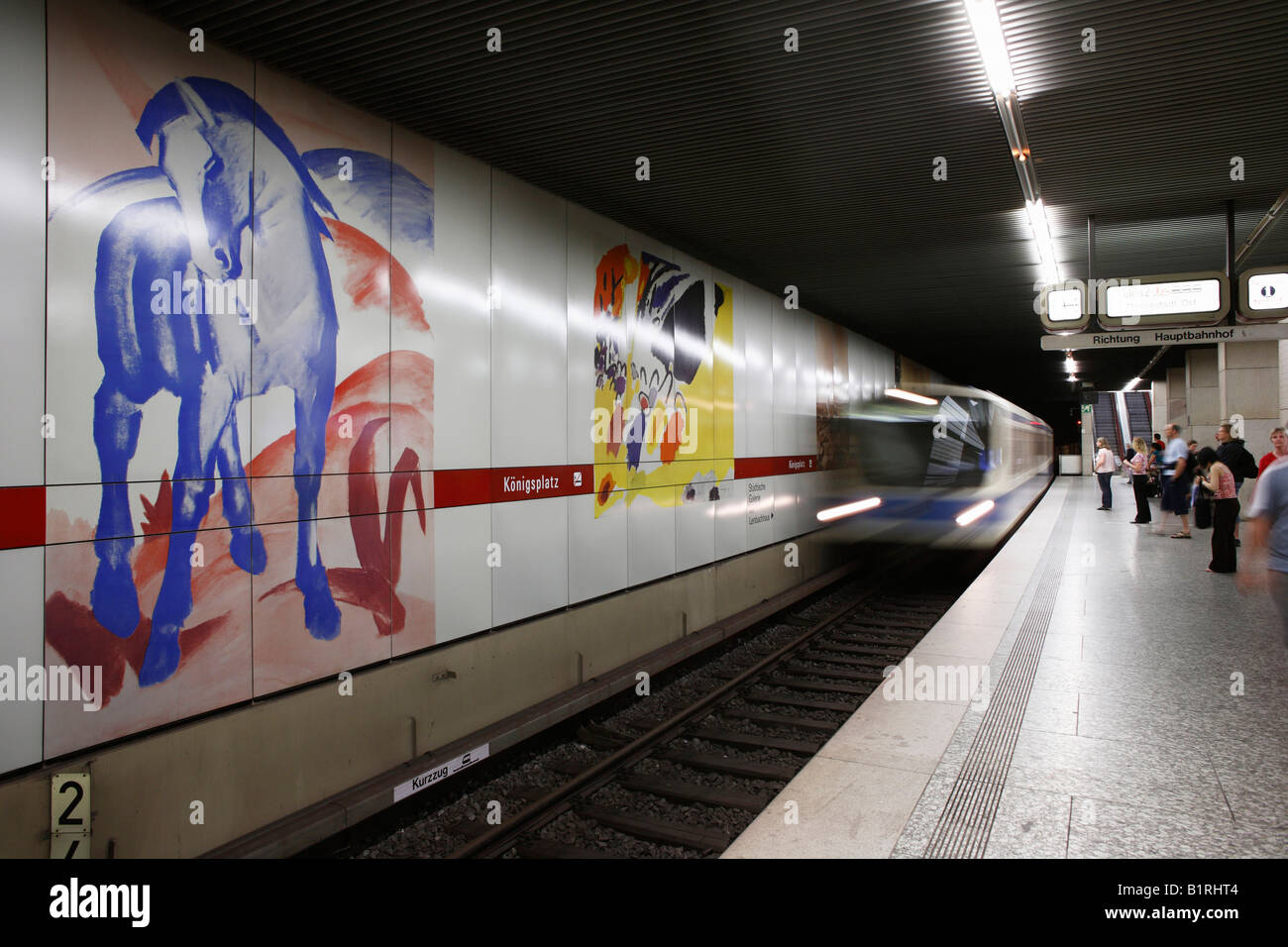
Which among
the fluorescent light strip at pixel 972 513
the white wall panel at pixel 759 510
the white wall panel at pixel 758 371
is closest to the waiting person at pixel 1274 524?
the white wall panel at pixel 759 510

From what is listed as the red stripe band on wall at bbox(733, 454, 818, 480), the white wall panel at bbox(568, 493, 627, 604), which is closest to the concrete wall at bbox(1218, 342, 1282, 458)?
the red stripe band on wall at bbox(733, 454, 818, 480)

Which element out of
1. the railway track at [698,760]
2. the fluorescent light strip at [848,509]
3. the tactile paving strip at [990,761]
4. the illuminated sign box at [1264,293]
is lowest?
the railway track at [698,760]

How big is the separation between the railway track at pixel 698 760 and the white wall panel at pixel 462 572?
1.18 metres

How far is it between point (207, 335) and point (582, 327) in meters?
3.61

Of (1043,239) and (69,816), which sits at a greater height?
(1043,239)

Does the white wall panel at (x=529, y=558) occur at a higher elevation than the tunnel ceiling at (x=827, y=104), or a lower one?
lower

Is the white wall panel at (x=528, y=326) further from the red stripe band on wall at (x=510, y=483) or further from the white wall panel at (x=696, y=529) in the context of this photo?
the white wall panel at (x=696, y=529)

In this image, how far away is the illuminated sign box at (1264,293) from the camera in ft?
25.3

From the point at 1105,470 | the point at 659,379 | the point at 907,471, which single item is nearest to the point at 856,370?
the point at 907,471

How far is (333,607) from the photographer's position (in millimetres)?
4855

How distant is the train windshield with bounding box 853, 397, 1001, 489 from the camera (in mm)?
13008

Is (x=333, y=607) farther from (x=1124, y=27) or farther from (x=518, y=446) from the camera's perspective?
(x=1124, y=27)

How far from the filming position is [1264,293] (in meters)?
7.78

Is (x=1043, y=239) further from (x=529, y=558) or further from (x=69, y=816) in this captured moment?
(x=69, y=816)
